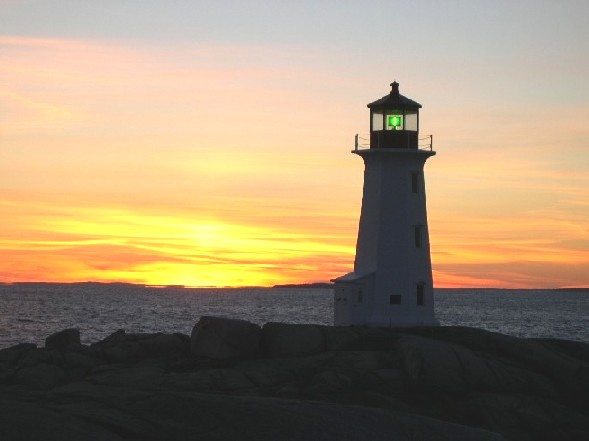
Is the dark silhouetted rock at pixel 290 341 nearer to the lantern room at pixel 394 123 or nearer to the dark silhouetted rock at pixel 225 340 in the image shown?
the dark silhouetted rock at pixel 225 340

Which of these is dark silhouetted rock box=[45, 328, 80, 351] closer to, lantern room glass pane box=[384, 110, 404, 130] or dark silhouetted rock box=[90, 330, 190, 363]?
dark silhouetted rock box=[90, 330, 190, 363]

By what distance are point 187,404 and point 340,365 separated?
43.7ft

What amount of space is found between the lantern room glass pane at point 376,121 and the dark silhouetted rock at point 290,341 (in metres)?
11.2

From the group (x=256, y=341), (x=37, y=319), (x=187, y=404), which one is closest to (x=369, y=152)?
(x=256, y=341)

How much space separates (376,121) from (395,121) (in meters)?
0.80

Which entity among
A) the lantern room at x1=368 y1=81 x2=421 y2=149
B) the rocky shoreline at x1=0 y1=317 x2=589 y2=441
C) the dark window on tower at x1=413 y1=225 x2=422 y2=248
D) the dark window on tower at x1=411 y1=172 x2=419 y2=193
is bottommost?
the rocky shoreline at x1=0 y1=317 x2=589 y2=441

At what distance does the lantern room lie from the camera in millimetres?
38062

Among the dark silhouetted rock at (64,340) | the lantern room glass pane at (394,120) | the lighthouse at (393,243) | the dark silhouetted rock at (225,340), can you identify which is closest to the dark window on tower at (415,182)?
the lighthouse at (393,243)

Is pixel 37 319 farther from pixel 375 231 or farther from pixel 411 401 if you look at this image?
pixel 411 401

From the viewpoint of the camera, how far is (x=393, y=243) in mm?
37625

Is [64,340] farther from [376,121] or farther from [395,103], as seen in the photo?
[395,103]

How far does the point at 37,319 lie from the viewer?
100125mm

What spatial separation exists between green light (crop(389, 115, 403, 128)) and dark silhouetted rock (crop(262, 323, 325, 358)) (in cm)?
1137

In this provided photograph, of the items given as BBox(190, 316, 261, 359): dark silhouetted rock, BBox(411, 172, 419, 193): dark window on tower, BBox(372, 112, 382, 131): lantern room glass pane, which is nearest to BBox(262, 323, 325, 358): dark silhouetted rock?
BBox(190, 316, 261, 359): dark silhouetted rock
